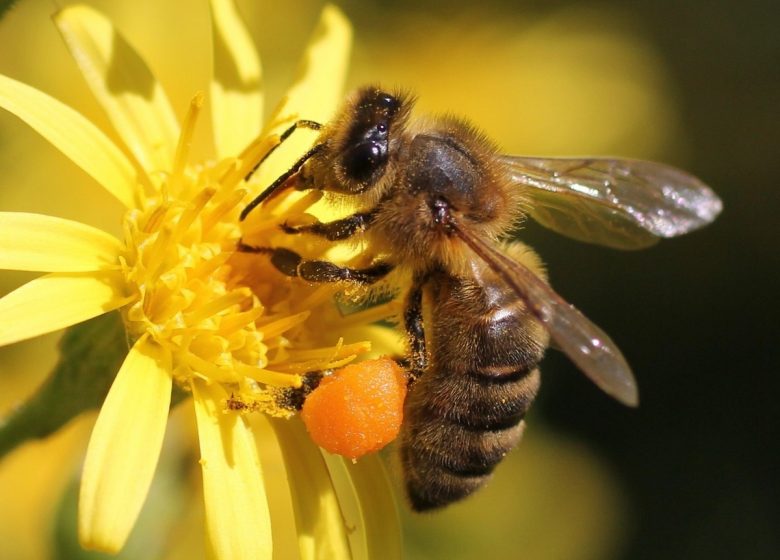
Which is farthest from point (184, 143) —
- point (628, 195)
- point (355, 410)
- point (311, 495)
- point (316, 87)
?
point (628, 195)

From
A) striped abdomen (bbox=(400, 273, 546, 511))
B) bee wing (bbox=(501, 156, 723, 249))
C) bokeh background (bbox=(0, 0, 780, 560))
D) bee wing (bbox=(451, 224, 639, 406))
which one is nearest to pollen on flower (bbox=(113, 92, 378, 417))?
striped abdomen (bbox=(400, 273, 546, 511))

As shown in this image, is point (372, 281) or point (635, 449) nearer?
point (372, 281)

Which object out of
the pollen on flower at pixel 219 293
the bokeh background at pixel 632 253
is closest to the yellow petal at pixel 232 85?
the pollen on flower at pixel 219 293

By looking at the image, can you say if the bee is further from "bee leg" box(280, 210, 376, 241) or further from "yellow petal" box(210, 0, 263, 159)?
"yellow petal" box(210, 0, 263, 159)

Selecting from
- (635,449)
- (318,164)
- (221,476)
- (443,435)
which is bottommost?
(635,449)

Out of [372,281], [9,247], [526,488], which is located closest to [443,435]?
[372,281]

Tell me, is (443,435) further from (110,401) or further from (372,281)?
(110,401)
